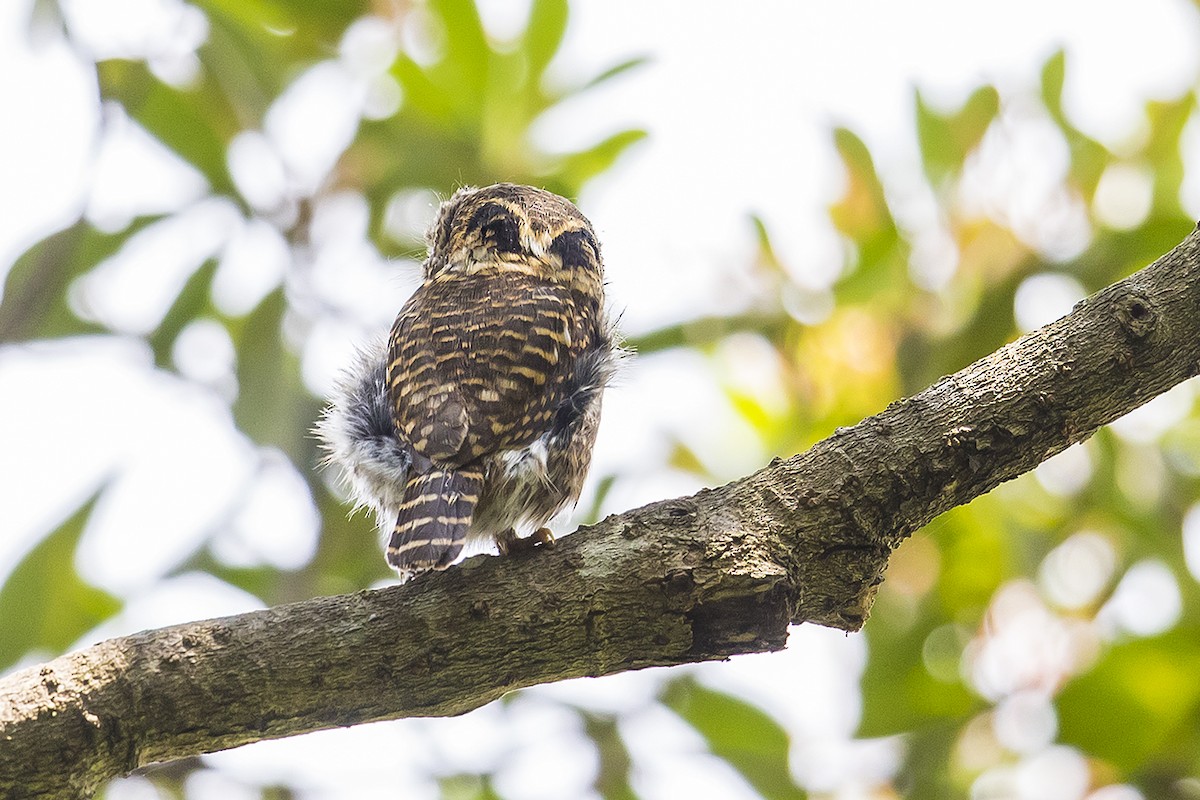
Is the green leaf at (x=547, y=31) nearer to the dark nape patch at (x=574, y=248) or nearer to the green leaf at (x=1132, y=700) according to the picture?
the dark nape patch at (x=574, y=248)

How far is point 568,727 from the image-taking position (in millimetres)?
4035

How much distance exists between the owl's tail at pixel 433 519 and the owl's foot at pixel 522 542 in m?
0.08

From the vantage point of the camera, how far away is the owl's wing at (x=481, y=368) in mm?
2588

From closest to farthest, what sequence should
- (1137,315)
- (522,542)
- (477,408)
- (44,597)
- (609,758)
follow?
(1137,315) → (522,542) → (477,408) → (44,597) → (609,758)

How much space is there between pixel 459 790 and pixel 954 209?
8.47ft

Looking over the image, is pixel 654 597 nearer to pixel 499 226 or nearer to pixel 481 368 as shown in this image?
pixel 481 368

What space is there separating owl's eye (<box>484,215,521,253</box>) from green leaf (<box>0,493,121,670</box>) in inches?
60.6

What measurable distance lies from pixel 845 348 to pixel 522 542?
2.18 metres

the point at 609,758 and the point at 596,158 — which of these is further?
the point at 596,158

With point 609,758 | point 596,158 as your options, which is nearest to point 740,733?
point 609,758

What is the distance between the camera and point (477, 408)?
261 centimetres

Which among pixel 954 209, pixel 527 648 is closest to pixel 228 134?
pixel 954 209

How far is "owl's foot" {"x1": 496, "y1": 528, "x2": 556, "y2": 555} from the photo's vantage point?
2.34 m

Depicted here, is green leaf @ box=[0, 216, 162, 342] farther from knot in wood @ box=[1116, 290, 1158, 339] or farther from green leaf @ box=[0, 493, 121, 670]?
knot in wood @ box=[1116, 290, 1158, 339]
